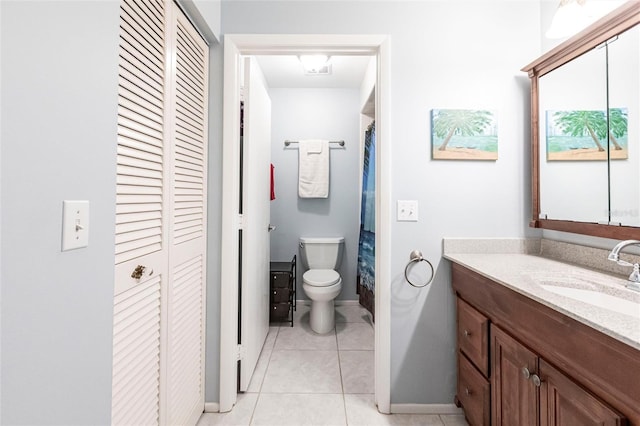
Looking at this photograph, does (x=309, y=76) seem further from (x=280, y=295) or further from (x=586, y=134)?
(x=586, y=134)

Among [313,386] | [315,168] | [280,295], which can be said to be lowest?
[313,386]

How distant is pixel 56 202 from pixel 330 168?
2.75 m

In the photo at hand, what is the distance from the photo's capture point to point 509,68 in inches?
63.6

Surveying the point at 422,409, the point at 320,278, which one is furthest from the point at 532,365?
the point at 320,278

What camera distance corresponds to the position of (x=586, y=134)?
4.33 ft

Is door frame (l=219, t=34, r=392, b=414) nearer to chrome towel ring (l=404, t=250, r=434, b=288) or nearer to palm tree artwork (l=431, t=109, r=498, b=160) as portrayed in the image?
chrome towel ring (l=404, t=250, r=434, b=288)

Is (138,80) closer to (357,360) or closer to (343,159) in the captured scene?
(357,360)

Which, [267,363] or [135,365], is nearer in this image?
[135,365]

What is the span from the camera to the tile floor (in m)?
1.55

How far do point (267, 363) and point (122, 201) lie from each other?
5.37 feet

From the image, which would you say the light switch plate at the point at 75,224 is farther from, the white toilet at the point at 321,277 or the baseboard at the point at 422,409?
the white toilet at the point at 321,277

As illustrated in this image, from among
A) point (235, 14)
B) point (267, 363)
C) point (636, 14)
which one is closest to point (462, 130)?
point (636, 14)

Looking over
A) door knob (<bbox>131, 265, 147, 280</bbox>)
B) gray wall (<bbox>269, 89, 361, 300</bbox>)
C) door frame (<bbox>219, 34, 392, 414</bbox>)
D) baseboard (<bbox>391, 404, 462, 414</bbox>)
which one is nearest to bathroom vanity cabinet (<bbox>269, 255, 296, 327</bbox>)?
gray wall (<bbox>269, 89, 361, 300</bbox>)

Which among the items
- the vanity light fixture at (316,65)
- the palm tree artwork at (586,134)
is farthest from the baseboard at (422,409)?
the vanity light fixture at (316,65)
